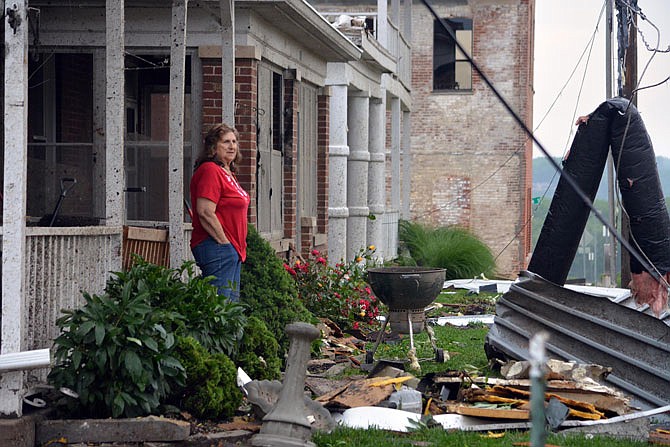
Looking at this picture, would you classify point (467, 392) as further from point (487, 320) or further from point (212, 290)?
point (487, 320)

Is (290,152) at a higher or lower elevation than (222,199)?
higher

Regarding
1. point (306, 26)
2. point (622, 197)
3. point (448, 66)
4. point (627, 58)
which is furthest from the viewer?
point (448, 66)

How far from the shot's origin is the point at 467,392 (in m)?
7.53

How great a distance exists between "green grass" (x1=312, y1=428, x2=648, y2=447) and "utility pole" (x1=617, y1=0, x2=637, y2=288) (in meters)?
7.83

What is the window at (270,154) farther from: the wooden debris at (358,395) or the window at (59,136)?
the wooden debris at (358,395)

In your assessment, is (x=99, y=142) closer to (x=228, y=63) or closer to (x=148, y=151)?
(x=148, y=151)

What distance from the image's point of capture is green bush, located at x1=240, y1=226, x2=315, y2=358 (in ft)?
29.6

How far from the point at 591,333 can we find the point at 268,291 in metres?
2.84

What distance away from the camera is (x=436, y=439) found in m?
6.40

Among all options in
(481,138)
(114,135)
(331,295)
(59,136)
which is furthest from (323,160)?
(481,138)

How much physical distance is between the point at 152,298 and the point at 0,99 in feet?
15.2

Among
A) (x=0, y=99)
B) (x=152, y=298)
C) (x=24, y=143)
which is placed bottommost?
(x=152, y=298)

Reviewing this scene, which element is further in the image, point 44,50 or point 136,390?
point 44,50

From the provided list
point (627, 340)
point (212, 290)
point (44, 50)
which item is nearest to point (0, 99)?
point (44, 50)
